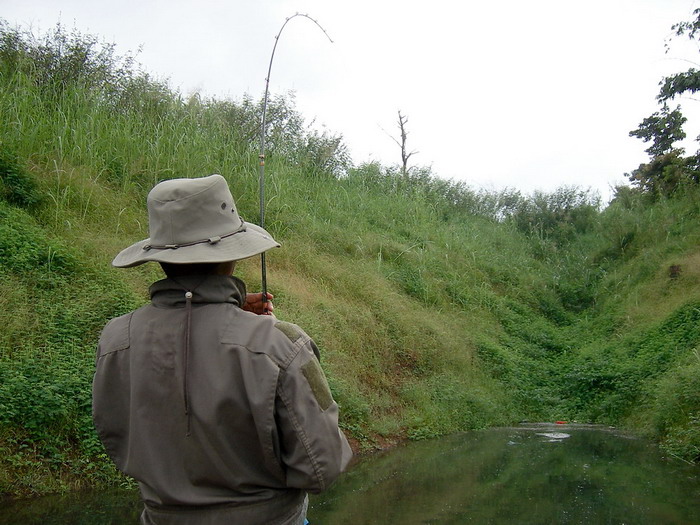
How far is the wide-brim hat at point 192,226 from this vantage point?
213 centimetres

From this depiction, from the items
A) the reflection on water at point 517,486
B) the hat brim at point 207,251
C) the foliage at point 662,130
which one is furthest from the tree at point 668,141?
the hat brim at point 207,251

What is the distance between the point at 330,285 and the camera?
10.7 meters

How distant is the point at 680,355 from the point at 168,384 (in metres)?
9.86

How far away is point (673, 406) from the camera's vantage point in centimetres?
827

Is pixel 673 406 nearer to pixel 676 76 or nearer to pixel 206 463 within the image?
pixel 206 463

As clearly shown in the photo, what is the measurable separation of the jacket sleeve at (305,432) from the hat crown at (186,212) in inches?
19.7

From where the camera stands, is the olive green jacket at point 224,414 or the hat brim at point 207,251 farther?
the hat brim at point 207,251

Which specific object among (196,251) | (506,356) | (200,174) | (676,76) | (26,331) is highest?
(676,76)

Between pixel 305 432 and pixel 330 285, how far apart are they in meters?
8.72

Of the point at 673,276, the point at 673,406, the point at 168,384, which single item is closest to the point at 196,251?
the point at 168,384

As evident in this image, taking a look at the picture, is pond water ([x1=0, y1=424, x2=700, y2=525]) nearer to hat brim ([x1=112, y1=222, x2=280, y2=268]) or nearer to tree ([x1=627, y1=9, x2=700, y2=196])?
hat brim ([x1=112, y1=222, x2=280, y2=268])

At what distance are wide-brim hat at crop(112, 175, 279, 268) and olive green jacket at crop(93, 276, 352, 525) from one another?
0.11 meters

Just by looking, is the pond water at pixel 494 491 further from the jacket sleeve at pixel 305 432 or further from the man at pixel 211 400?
the jacket sleeve at pixel 305 432

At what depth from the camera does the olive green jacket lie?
195cm
